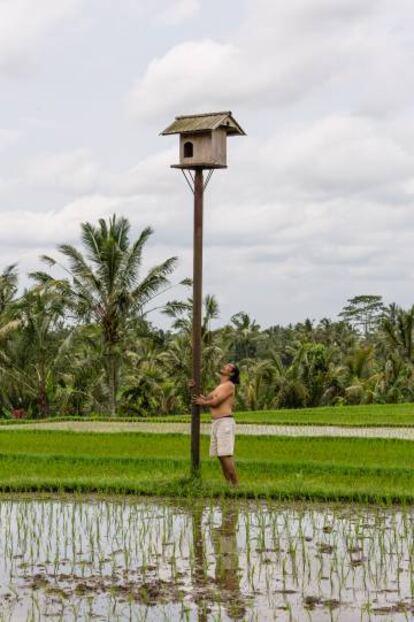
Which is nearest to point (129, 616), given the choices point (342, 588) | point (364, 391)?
point (342, 588)

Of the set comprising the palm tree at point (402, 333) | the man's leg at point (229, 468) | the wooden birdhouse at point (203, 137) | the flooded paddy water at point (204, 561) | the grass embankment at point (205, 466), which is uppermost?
the wooden birdhouse at point (203, 137)

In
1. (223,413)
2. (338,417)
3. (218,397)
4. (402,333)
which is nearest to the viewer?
(218,397)

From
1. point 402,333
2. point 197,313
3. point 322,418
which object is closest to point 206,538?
point 197,313

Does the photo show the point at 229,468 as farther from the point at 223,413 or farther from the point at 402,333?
the point at 402,333

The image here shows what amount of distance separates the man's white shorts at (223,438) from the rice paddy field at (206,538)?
36 centimetres

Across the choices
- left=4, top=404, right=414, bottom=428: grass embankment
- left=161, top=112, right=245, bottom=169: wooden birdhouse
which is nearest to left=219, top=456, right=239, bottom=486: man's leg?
left=161, top=112, right=245, bottom=169: wooden birdhouse

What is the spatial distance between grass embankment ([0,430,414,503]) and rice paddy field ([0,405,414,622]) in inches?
0.9

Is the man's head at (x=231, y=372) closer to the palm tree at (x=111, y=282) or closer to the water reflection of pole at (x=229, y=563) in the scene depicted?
the water reflection of pole at (x=229, y=563)

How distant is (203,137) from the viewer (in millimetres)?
9859

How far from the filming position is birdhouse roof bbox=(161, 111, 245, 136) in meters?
9.83

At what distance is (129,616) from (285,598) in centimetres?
92

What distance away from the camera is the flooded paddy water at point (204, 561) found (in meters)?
5.23

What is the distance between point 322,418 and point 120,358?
222 inches

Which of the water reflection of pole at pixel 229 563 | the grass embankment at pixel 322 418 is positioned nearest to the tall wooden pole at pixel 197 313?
the water reflection of pole at pixel 229 563
